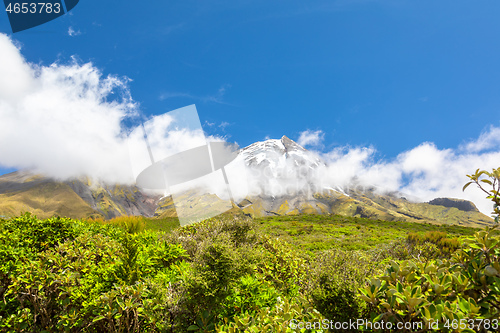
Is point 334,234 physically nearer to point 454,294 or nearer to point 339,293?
point 339,293

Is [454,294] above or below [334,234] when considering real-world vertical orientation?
above

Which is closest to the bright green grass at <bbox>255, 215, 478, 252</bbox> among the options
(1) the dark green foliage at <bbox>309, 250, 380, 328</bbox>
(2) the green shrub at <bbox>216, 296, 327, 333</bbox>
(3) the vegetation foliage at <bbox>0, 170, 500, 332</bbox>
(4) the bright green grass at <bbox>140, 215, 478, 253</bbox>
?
(4) the bright green grass at <bbox>140, 215, 478, 253</bbox>

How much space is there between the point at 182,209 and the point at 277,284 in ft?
35.5

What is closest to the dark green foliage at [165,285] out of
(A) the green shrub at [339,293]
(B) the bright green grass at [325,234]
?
(A) the green shrub at [339,293]

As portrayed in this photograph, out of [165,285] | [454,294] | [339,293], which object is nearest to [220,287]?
[165,285]

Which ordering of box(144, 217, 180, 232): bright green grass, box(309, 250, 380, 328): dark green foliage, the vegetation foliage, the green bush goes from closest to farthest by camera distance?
the green bush, the vegetation foliage, box(309, 250, 380, 328): dark green foliage, box(144, 217, 180, 232): bright green grass

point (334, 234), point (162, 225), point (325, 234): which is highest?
point (162, 225)

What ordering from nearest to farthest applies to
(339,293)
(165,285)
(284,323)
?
(284,323) → (339,293) → (165,285)

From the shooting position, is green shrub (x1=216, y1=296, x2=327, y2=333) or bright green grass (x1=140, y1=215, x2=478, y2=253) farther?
bright green grass (x1=140, y1=215, x2=478, y2=253)

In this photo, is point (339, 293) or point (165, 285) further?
point (165, 285)

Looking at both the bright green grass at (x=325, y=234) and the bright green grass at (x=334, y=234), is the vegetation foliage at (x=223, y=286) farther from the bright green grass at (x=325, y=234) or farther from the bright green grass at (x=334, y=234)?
the bright green grass at (x=334, y=234)

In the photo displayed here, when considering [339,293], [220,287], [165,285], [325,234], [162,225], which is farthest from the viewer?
[325,234]

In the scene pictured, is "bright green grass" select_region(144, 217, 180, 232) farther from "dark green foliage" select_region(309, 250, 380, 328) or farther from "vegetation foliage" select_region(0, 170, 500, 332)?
"dark green foliage" select_region(309, 250, 380, 328)

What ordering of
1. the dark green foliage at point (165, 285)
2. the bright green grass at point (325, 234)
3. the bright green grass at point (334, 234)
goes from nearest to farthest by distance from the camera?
the dark green foliage at point (165, 285) → the bright green grass at point (325, 234) → the bright green grass at point (334, 234)
